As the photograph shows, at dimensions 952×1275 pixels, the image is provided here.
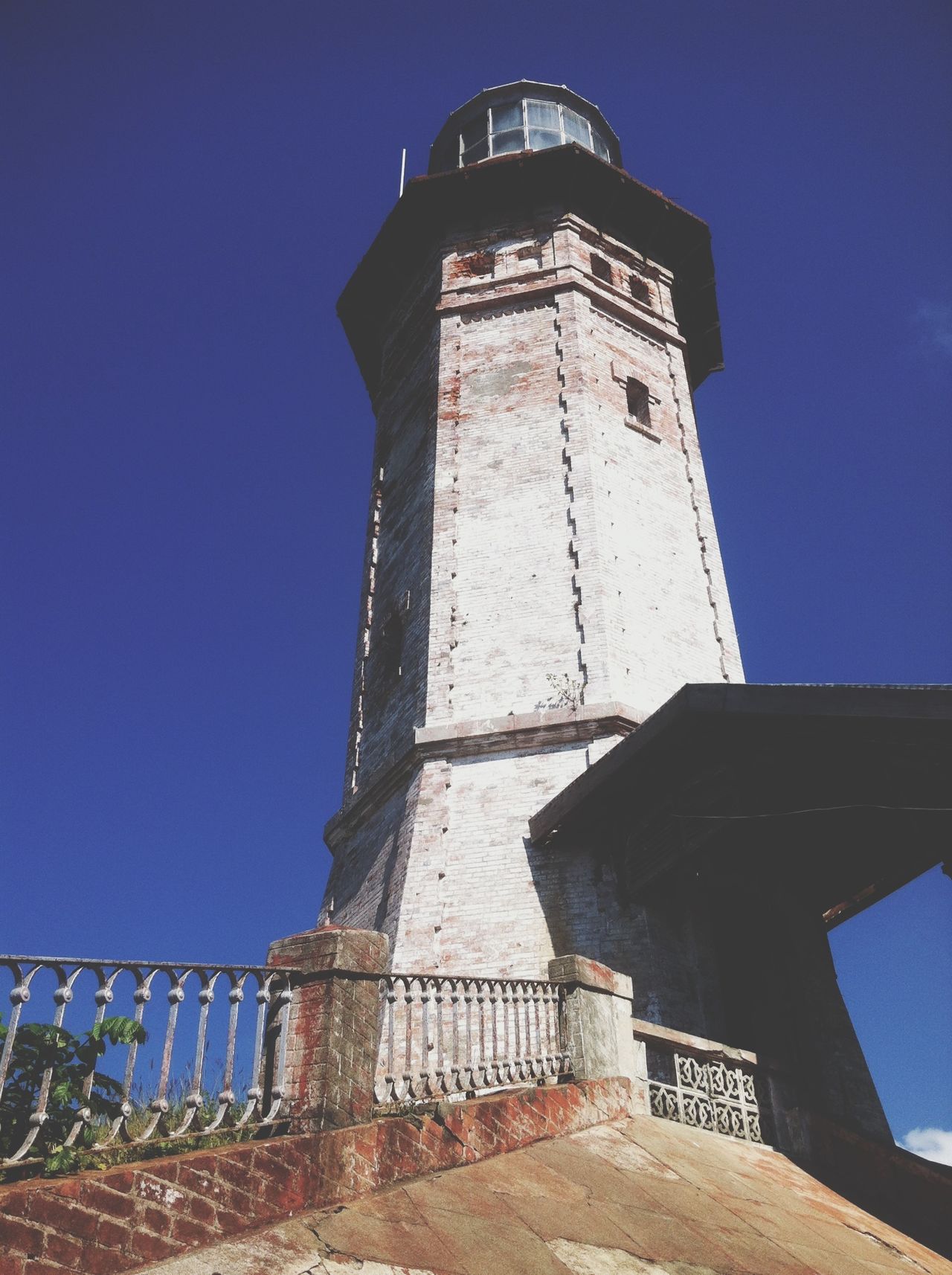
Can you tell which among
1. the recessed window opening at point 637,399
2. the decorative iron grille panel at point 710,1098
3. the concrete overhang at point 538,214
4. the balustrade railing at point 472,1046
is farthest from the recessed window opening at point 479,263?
the decorative iron grille panel at point 710,1098

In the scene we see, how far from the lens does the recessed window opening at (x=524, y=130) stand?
20.0m

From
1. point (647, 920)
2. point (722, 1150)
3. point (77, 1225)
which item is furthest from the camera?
point (647, 920)

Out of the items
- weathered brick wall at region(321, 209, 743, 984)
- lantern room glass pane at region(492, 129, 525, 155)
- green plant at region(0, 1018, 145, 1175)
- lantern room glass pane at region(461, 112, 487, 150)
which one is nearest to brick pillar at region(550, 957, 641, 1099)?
weathered brick wall at region(321, 209, 743, 984)

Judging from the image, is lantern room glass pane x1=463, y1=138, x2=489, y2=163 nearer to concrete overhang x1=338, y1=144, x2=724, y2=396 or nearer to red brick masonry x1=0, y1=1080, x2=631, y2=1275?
concrete overhang x1=338, y1=144, x2=724, y2=396

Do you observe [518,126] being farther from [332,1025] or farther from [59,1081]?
[59,1081]

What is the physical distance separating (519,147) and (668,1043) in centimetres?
1782

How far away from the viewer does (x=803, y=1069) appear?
8758 mm

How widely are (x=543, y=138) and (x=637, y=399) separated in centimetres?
787

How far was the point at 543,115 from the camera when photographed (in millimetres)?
20578

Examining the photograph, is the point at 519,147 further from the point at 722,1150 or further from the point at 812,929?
the point at 722,1150

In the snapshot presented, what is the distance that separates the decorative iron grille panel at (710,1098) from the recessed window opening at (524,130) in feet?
57.5

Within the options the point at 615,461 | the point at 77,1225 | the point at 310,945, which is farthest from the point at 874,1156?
the point at 615,461

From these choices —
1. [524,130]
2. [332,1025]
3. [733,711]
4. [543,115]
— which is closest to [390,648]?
[733,711]

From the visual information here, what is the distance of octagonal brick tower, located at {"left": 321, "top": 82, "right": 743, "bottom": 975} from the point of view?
10.4 meters
